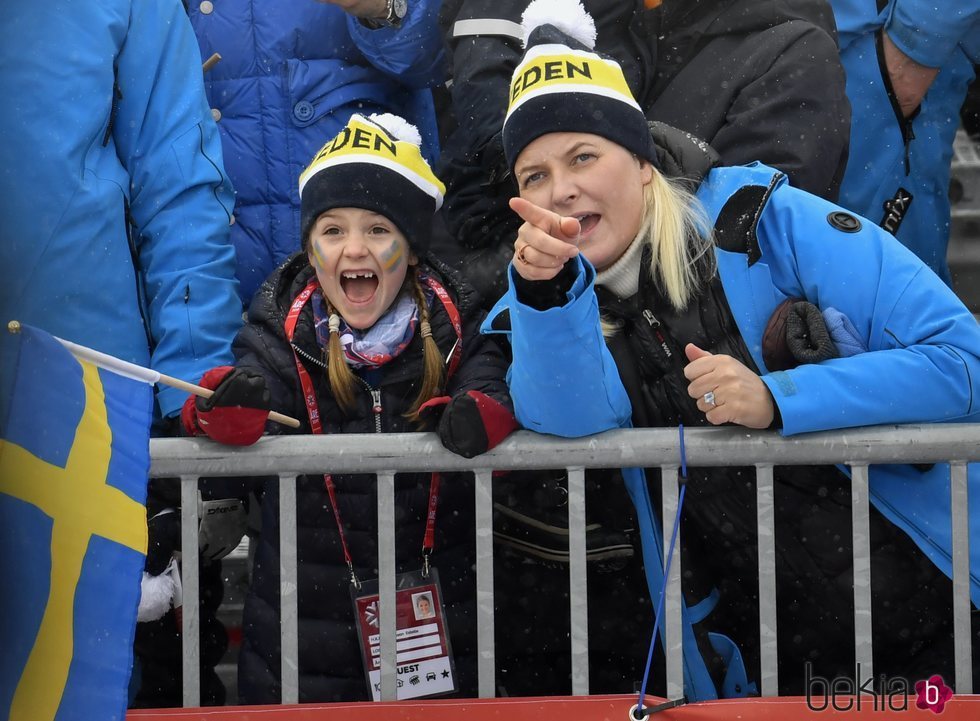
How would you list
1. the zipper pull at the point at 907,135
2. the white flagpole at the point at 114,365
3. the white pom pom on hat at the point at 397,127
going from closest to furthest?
1. the white flagpole at the point at 114,365
2. the white pom pom on hat at the point at 397,127
3. the zipper pull at the point at 907,135

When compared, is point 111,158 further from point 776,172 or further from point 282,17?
point 776,172

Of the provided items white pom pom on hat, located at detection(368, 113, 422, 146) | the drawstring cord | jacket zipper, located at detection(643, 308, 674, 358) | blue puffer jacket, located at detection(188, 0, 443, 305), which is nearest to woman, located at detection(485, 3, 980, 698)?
jacket zipper, located at detection(643, 308, 674, 358)

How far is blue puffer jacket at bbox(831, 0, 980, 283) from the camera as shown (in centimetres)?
487

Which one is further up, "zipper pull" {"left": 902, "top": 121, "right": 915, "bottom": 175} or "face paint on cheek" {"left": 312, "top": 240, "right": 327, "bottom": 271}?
"zipper pull" {"left": 902, "top": 121, "right": 915, "bottom": 175}

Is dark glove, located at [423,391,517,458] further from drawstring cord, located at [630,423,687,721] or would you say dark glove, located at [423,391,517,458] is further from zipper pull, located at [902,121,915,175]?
zipper pull, located at [902,121,915,175]

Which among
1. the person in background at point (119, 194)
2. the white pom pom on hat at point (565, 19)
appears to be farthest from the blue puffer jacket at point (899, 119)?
the person in background at point (119, 194)

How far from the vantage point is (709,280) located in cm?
350

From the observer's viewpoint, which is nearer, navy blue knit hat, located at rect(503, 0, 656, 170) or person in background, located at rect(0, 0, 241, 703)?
navy blue knit hat, located at rect(503, 0, 656, 170)

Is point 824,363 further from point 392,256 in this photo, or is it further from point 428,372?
point 392,256

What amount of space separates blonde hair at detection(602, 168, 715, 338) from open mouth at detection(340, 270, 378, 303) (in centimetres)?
65

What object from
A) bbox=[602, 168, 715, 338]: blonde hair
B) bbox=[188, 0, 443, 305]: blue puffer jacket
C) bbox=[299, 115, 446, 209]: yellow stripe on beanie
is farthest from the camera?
bbox=[188, 0, 443, 305]: blue puffer jacket

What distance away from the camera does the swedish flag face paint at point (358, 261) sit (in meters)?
3.82

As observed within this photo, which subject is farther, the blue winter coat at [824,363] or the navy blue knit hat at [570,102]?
the navy blue knit hat at [570,102]
